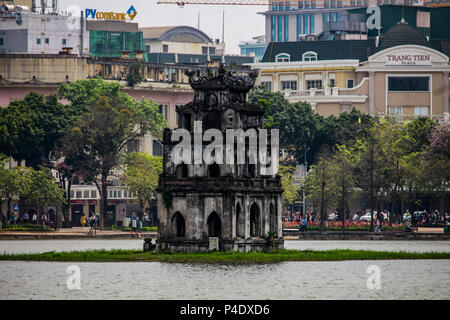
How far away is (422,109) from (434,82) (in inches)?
162

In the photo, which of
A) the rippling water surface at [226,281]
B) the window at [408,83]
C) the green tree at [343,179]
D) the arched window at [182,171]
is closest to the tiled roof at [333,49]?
the window at [408,83]

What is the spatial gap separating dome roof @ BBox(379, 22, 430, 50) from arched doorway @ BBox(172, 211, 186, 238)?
94.8 meters

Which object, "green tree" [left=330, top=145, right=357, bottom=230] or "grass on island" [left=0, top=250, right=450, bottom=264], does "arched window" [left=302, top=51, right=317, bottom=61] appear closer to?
"green tree" [left=330, top=145, right=357, bottom=230]

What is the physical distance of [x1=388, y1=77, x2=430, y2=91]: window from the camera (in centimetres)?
18312

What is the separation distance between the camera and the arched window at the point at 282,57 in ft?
639

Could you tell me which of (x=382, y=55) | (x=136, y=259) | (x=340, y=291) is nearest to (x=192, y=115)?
(x=136, y=259)

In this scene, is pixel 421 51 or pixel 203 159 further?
pixel 421 51

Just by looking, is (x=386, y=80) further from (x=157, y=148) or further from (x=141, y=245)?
(x=141, y=245)

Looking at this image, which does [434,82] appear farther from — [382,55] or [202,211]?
[202,211]

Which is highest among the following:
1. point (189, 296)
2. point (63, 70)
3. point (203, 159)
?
point (63, 70)

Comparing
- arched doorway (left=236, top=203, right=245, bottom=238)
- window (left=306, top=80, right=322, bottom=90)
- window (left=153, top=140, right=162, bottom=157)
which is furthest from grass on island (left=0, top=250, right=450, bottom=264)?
window (left=306, top=80, right=322, bottom=90)

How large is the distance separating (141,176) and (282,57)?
54.4 m

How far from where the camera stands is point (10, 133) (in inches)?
5527

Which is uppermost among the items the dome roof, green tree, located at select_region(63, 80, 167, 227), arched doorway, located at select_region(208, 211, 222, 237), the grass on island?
the dome roof
